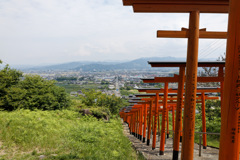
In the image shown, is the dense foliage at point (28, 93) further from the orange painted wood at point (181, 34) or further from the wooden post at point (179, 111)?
the orange painted wood at point (181, 34)

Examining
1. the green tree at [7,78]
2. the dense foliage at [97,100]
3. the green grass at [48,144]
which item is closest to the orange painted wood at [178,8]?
the green grass at [48,144]

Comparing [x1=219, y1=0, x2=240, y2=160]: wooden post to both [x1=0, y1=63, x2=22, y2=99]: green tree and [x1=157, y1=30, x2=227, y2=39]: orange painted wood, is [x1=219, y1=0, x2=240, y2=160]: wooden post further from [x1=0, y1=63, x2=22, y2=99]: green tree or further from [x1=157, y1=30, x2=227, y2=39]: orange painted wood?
[x1=0, y1=63, x2=22, y2=99]: green tree

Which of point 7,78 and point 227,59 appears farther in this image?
point 7,78

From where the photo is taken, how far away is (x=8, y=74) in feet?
61.8

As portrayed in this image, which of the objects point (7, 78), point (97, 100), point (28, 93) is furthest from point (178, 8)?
point (97, 100)

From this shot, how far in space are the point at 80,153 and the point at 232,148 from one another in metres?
4.36

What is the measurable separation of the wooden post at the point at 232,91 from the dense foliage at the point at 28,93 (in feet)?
55.0

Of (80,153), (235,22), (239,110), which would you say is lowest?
(80,153)

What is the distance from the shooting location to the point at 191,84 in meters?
4.74

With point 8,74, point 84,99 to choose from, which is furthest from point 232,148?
point 84,99

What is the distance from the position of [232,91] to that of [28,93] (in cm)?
1808

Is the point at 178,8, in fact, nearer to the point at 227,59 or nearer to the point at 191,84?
the point at 191,84

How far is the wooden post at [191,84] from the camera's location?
14.7 ft

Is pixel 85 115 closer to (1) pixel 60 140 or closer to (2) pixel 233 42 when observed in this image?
(1) pixel 60 140
